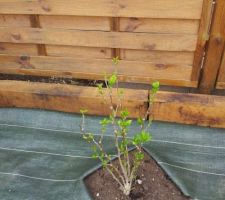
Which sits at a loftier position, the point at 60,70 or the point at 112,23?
the point at 112,23

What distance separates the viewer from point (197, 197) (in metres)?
1.64

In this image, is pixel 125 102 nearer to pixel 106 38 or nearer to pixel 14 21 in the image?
pixel 106 38

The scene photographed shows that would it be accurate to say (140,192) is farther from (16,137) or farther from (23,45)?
(23,45)

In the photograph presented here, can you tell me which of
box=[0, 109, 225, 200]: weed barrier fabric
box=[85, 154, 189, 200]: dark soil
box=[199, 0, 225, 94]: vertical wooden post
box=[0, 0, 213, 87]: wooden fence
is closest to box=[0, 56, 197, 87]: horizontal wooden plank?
box=[0, 0, 213, 87]: wooden fence

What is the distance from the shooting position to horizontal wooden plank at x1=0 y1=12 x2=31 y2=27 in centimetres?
242

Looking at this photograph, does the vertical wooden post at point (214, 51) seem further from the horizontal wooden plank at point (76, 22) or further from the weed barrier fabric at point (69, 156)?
the horizontal wooden plank at point (76, 22)

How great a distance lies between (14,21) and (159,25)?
1.17 metres

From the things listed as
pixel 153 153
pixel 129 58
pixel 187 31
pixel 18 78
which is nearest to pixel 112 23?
pixel 129 58

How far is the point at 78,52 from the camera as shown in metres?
2.54

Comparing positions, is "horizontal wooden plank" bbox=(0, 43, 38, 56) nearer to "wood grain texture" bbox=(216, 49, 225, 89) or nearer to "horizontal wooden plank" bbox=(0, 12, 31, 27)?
"horizontal wooden plank" bbox=(0, 12, 31, 27)

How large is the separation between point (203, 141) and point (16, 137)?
4.18 feet

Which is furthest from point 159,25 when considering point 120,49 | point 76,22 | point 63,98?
point 63,98

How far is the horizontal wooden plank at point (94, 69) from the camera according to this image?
245 centimetres

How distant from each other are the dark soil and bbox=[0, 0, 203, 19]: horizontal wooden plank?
1072mm
